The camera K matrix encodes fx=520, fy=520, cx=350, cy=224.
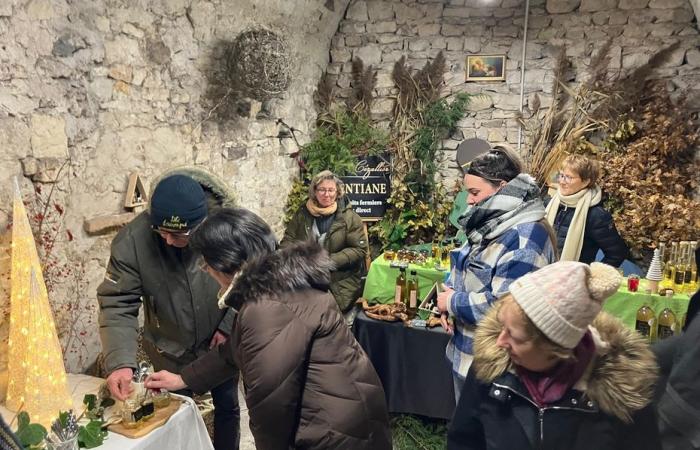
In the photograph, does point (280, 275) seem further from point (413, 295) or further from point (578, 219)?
point (578, 219)

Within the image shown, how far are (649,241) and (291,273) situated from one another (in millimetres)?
4116

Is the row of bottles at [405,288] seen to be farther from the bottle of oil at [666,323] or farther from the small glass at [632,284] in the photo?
the bottle of oil at [666,323]

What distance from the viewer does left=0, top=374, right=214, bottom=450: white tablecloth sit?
1.78 meters

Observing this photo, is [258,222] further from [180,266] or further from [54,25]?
[54,25]

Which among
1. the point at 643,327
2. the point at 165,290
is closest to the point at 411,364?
the point at 643,327

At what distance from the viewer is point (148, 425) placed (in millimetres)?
1854

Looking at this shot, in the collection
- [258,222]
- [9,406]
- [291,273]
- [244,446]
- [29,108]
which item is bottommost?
[244,446]

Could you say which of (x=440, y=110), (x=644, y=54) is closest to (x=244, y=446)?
(x=440, y=110)

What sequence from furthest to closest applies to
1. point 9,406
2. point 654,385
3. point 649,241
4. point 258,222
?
point 649,241
point 9,406
point 258,222
point 654,385

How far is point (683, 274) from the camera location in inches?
133

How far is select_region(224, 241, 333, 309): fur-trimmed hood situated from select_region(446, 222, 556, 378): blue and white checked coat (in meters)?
0.73

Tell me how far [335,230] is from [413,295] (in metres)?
0.94

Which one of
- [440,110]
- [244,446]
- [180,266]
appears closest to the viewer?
[180,266]

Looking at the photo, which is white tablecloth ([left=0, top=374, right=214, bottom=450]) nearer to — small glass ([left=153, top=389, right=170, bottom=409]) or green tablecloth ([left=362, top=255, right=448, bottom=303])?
small glass ([left=153, top=389, right=170, bottom=409])
